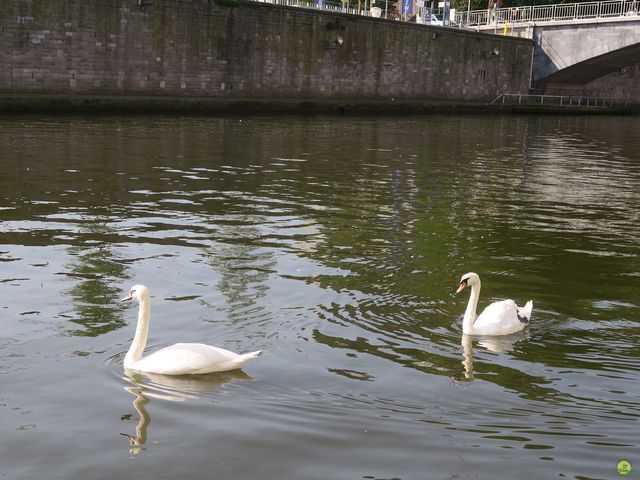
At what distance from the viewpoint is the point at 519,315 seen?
830 centimetres

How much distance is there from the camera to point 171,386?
6625 mm

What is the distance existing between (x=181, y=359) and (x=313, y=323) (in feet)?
6.31

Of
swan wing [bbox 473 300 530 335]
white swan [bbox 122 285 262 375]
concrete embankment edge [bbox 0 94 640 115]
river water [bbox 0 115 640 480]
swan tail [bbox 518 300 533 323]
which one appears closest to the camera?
river water [bbox 0 115 640 480]

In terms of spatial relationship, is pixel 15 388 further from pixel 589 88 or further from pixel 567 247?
pixel 589 88

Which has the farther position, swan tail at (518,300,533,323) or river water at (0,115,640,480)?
swan tail at (518,300,533,323)

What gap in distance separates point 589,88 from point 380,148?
132 ft

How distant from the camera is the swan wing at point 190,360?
6723 mm

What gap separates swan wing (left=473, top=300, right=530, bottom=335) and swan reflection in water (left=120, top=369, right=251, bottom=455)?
7.62 feet

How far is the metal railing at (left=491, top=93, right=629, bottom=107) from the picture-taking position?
55.9 metres

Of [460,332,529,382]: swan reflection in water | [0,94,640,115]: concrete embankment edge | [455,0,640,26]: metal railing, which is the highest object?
[455,0,640,26]: metal railing

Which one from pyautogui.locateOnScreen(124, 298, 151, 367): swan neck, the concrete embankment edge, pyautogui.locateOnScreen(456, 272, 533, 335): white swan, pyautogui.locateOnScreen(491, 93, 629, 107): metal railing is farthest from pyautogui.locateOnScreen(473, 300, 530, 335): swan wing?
pyautogui.locateOnScreen(491, 93, 629, 107): metal railing

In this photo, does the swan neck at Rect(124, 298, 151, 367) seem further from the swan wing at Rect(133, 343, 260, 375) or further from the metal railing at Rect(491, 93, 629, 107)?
the metal railing at Rect(491, 93, 629, 107)

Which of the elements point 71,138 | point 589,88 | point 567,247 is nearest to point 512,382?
point 567,247

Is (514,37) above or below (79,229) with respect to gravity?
above
